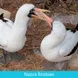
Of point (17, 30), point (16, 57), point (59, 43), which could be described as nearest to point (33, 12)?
point (17, 30)

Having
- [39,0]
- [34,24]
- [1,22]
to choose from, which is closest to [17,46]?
[1,22]

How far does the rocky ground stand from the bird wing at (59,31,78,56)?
31cm

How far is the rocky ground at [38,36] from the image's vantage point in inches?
136

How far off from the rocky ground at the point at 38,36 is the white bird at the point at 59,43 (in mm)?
244

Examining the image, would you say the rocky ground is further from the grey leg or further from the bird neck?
the bird neck

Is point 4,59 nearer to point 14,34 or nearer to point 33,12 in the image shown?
point 14,34

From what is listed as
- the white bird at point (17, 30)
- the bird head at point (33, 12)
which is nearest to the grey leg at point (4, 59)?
the white bird at point (17, 30)

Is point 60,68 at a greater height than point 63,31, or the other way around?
point 63,31

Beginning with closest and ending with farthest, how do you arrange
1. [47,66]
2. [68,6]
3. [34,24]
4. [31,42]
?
1. [47,66]
2. [31,42]
3. [34,24]
4. [68,6]

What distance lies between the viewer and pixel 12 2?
14.5ft

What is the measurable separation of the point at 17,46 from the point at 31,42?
1.80 feet

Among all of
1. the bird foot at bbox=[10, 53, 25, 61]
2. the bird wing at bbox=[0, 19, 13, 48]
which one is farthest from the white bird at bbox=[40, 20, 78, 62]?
the bird foot at bbox=[10, 53, 25, 61]

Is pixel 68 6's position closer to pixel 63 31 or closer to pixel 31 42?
pixel 31 42

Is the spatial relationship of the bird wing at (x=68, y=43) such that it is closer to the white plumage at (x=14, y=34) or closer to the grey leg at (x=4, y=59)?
the white plumage at (x=14, y=34)
